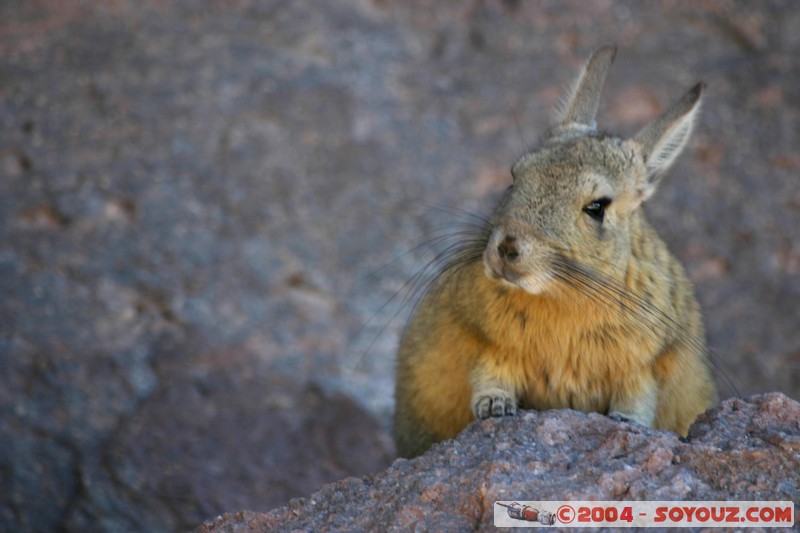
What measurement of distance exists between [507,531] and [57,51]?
686cm

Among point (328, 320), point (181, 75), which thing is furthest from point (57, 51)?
point (328, 320)

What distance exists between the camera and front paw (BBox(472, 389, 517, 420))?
16.7 feet

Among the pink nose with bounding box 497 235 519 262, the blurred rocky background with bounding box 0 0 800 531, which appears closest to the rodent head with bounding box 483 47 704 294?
the pink nose with bounding box 497 235 519 262

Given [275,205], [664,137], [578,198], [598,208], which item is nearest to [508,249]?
[578,198]

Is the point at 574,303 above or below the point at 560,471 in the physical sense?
above

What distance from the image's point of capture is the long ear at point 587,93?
6004 mm

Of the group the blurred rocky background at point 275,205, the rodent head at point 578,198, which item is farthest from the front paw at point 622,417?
the blurred rocky background at point 275,205

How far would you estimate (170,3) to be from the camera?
31.4 feet

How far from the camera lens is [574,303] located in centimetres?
520

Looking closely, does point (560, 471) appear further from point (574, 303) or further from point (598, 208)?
point (598, 208)

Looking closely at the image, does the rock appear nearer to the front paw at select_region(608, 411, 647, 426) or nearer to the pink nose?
the front paw at select_region(608, 411, 647, 426)

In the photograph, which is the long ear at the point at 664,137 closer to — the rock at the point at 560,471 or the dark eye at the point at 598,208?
the dark eye at the point at 598,208

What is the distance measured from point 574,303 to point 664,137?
1049 mm

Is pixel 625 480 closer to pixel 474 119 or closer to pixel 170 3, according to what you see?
pixel 474 119
